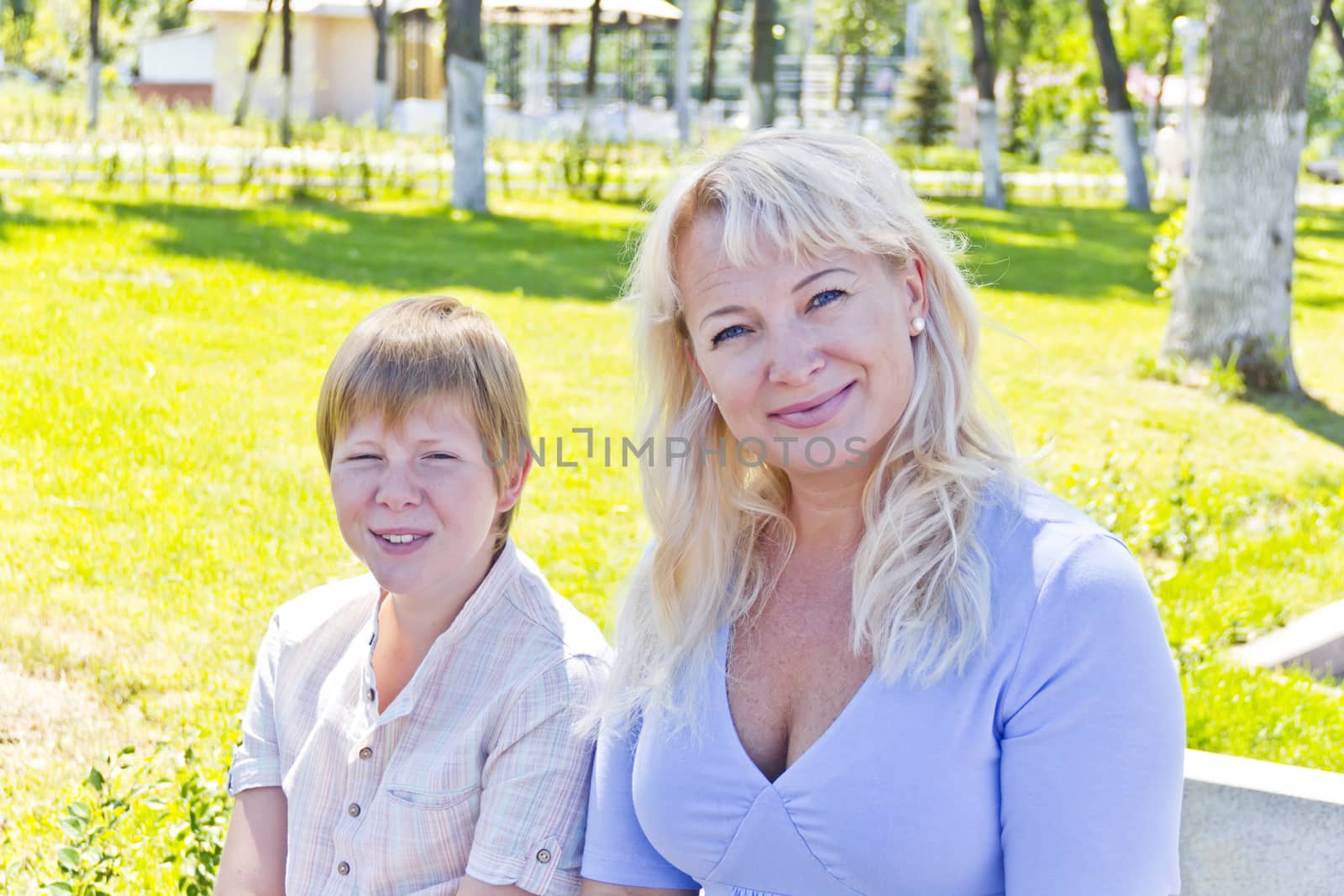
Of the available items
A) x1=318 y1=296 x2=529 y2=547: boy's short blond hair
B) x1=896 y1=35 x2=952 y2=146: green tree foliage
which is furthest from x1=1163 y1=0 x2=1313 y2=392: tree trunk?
x1=896 y1=35 x2=952 y2=146: green tree foliage

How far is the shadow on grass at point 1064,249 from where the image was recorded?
41.7 feet

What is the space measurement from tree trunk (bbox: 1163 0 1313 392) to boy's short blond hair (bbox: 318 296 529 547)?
7.04 metres

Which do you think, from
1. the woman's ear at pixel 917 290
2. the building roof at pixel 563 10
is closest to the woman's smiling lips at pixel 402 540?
the woman's ear at pixel 917 290

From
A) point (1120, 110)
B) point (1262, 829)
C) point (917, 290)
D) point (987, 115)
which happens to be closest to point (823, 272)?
point (917, 290)

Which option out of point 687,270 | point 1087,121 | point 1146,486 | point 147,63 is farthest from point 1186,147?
point 147,63

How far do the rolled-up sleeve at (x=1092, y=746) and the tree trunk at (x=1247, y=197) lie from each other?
7.23 meters

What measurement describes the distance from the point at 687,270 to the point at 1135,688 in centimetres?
85

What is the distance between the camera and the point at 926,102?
3672 centimetres

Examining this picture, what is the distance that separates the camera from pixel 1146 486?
621 centimetres

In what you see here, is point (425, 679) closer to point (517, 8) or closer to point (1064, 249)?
point (1064, 249)

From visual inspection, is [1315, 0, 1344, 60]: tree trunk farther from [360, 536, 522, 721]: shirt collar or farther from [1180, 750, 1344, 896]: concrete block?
[360, 536, 522, 721]: shirt collar

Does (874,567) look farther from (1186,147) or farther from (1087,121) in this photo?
(1087,121)

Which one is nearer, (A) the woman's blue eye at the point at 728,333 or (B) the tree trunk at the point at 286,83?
(A) the woman's blue eye at the point at 728,333

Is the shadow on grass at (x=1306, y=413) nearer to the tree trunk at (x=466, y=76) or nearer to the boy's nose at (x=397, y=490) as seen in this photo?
the boy's nose at (x=397, y=490)
